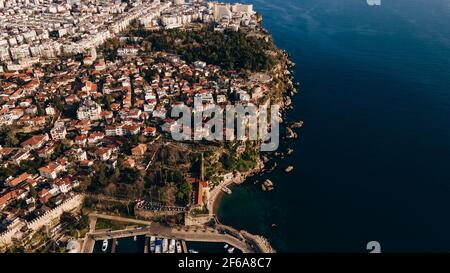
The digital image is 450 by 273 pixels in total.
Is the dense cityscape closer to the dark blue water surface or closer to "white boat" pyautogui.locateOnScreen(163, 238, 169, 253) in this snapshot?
"white boat" pyautogui.locateOnScreen(163, 238, 169, 253)

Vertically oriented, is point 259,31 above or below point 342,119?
above

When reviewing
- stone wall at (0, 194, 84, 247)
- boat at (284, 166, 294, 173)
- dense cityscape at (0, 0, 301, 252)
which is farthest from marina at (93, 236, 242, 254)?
boat at (284, 166, 294, 173)

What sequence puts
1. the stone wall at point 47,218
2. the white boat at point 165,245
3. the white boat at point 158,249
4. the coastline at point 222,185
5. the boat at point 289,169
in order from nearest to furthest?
the stone wall at point 47,218, the white boat at point 158,249, the white boat at point 165,245, the coastline at point 222,185, the boat at point 289,169

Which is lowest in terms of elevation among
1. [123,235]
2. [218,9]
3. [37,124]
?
[123,235]

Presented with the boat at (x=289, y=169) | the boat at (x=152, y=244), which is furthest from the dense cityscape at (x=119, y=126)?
the boat at (x=289, y=169)

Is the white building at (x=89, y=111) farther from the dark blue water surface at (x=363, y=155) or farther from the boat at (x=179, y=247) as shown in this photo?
the boat at (x=179, y=247)

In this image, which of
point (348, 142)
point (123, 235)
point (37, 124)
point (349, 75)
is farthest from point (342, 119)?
point (37, 124)

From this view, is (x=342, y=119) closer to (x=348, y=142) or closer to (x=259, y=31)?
(x=348, y=142)

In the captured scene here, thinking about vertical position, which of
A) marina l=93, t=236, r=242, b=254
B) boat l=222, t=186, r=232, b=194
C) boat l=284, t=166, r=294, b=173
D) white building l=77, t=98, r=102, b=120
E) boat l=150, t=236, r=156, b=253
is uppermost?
white building l=77, t=98, r=102, b=120
